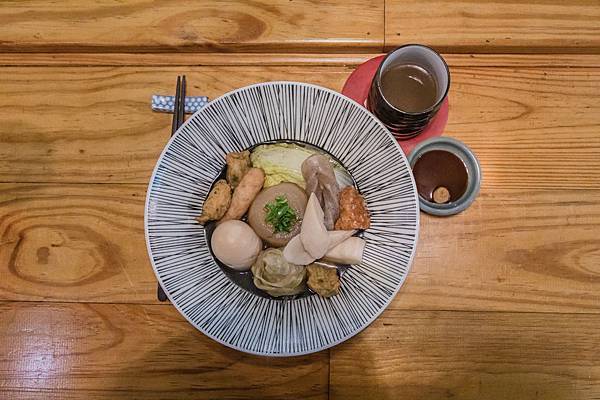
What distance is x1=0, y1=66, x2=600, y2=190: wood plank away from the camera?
152 cm

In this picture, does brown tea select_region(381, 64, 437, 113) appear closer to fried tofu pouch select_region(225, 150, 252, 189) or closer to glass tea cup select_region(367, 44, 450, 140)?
glass tea cup select_region(367, 44, 450, 140)

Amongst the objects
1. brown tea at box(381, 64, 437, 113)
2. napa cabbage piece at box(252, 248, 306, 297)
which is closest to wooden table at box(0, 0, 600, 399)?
brown tea at box(381, 64, 437, 113)

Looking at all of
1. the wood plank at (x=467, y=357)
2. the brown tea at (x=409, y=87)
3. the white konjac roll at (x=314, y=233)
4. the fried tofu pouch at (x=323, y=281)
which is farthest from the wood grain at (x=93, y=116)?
the wood plank at (x=467, y=357)

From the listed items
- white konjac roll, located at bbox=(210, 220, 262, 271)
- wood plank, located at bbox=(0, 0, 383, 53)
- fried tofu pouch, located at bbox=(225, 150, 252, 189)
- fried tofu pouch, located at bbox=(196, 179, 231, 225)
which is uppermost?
wood plank, located at bbox=(0, 0, 383, 53)

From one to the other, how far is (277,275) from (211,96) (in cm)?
63

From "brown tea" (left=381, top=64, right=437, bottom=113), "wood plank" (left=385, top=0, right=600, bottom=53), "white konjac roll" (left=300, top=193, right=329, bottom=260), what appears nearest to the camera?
"white konjac roll" (left=300, top=193, right=329, bottom=260)

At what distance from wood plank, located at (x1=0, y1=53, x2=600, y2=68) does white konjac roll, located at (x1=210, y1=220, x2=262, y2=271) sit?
0.56 m

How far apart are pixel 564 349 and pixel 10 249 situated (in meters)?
1.78

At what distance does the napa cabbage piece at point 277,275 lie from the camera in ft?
4.39

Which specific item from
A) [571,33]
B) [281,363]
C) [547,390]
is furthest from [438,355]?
[571,33]

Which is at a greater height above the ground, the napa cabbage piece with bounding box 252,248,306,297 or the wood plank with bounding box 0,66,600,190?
the wood plank with bounding box 0,66,600,190

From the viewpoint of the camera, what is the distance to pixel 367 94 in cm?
151

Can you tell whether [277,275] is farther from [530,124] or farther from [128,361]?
[530,124]

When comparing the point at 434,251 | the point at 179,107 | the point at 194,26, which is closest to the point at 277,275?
the point at 434,251
